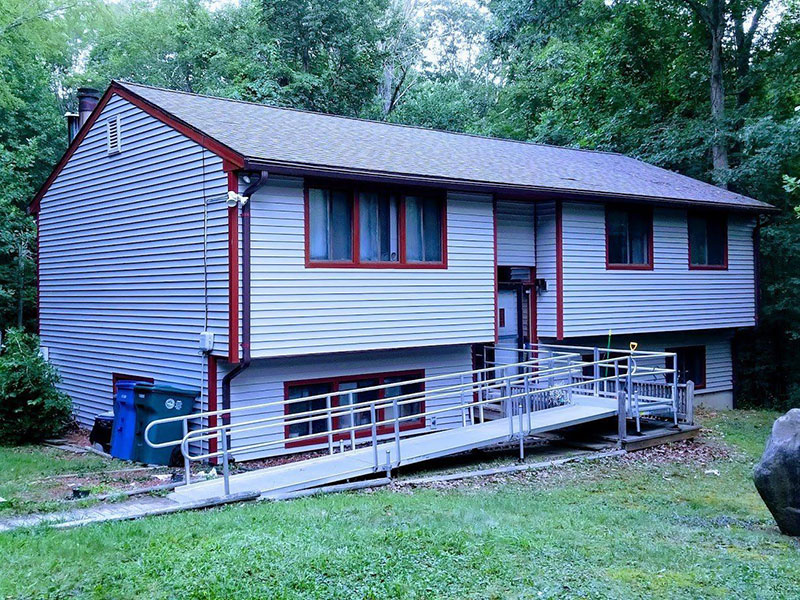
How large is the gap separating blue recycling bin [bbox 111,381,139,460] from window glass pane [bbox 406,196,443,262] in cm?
542

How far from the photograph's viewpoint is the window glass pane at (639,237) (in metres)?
18.2

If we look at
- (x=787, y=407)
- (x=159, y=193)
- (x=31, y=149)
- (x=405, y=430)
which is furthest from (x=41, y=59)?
(x=787, y=407)

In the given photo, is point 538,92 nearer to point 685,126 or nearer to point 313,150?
point 685,126

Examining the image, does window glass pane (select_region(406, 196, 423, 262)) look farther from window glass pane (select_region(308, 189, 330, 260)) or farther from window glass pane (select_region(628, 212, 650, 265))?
window glass pane (select_region(628, 212, 650, 265))

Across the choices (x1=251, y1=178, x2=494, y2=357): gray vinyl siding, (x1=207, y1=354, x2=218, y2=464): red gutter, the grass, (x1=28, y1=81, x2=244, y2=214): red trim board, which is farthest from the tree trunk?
the grass

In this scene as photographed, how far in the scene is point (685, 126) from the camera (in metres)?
26.7

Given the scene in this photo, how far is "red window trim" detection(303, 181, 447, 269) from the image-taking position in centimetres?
1277

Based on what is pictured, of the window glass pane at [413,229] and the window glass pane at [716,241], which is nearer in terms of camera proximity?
the window glass pane at [413,229]

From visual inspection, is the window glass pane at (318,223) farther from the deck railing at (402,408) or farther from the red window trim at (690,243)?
the red window trim at (690,243)

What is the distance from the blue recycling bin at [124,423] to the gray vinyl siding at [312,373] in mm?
1784

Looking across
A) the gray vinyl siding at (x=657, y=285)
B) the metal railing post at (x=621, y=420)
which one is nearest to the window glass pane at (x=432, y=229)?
the gray vinyl siding at (x=657, y=285)

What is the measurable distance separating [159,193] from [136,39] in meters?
25.7

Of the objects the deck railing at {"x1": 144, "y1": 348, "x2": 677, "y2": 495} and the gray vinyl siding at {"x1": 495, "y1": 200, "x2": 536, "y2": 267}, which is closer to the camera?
the deck railing at {"x1": 144, "y1": 348, "x2": 677, "y2": 495}

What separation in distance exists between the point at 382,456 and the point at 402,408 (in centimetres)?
380
